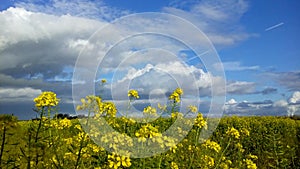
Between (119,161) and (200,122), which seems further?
(200,122)

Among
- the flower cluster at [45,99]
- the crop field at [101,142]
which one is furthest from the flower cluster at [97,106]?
the flower cluster at [45,99]

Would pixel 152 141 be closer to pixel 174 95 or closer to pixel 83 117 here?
pixel 83 117

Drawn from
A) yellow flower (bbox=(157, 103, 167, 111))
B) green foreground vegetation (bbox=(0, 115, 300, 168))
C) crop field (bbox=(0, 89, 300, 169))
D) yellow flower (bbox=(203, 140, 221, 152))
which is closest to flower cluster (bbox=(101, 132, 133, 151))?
crop field (bbox=(0, 89, 300, 169))

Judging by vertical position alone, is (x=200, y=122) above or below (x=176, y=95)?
below

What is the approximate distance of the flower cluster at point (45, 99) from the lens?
3492 millimetres

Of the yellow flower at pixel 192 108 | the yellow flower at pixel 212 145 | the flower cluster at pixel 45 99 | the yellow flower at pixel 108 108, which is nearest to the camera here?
the flower cluster at pixel 45 99

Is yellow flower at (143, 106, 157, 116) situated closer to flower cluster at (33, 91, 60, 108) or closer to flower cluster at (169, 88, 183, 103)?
flower cluster at (169, 88, 183, 103)

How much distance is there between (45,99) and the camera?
3551mm

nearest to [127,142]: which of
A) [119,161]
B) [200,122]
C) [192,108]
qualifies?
[119,161]

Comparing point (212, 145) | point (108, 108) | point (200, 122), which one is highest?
point (108, 108)

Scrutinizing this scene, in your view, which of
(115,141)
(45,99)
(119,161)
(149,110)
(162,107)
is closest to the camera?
(119,161)

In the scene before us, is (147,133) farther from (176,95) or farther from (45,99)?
(176,95)

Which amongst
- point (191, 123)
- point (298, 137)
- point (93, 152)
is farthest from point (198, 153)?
point (298, 137)

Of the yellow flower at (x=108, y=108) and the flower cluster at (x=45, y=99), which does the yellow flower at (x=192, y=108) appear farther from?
the flower cluster at (x=45, y=99)
